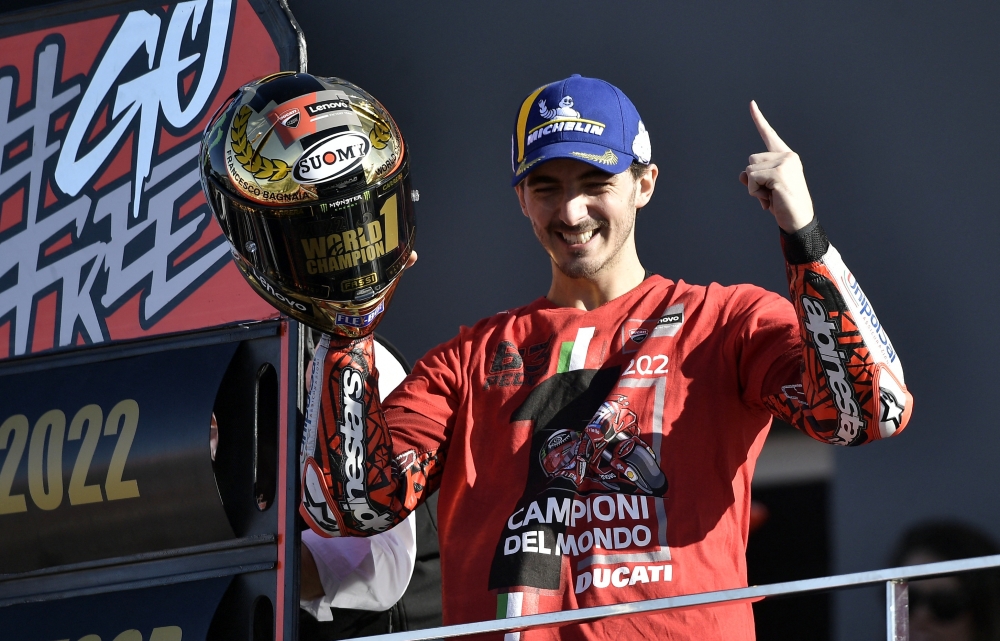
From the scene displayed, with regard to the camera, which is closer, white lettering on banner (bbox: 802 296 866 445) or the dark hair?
white lettering on banner (bbox: 802 296 866 445)

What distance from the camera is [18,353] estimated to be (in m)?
2.62

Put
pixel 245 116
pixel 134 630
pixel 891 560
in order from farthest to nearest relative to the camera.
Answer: pixel 891 560, pixel 134 630, pixel 245 116

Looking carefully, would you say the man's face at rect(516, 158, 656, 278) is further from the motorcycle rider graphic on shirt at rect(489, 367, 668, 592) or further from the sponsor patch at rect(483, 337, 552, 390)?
the motorcycle rider graphic on shirt at rect(489, 367, 668, 592)

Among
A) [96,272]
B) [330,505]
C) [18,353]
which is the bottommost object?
[330,505]

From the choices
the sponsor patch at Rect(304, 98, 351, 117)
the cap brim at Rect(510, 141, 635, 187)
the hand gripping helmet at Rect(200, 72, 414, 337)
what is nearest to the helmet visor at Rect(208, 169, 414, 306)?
Answer: the hand gripping helmet at Rect(200, 72, 414, 337)

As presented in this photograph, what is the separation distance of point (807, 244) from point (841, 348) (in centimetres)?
14

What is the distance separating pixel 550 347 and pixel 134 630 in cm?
93

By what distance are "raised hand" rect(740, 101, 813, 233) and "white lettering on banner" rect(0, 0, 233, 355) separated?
1.24m

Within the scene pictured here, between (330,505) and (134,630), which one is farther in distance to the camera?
(134,630)

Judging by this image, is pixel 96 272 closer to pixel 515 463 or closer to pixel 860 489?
pixel 515 463

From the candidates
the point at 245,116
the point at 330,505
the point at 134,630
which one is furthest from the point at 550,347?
the point at 134,630

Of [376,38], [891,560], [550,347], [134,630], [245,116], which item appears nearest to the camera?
[245,116]

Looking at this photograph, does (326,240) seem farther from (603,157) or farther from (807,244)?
(807,244)

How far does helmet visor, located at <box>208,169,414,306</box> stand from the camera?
Answer: 181cm
